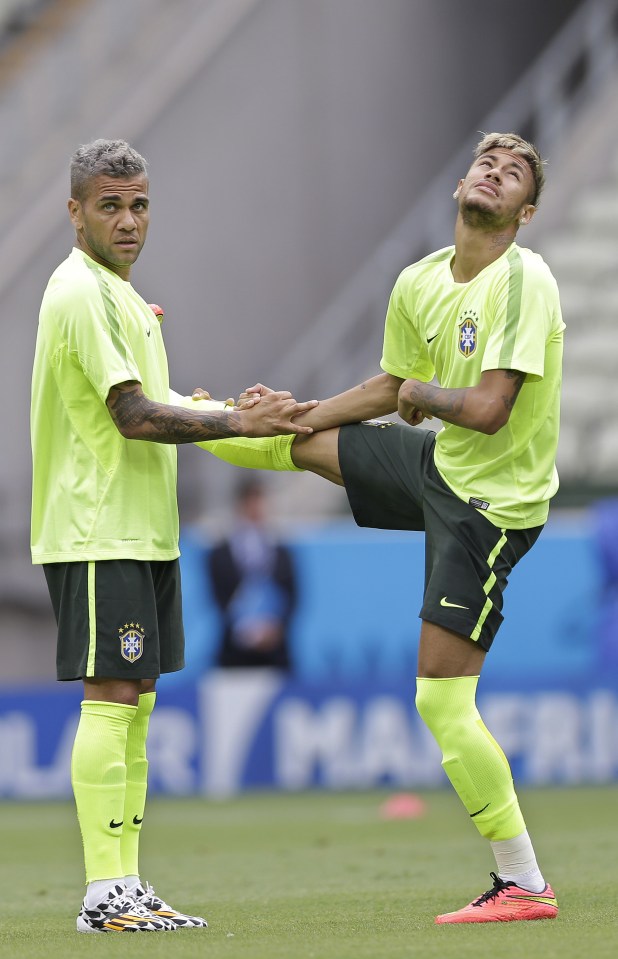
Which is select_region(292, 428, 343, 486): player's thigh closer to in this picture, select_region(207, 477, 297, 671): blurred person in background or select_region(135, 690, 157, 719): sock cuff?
select_region(135, 690, 157, 719): sock cuff

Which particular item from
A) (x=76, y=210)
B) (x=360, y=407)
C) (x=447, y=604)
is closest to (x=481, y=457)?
(x=447, y=604)

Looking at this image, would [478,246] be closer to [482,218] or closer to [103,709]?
[482,218]

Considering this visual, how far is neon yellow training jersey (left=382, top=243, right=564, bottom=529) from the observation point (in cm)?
495

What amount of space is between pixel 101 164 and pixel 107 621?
133 centimetres

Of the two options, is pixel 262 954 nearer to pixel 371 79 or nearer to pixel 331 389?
pixel 331 389

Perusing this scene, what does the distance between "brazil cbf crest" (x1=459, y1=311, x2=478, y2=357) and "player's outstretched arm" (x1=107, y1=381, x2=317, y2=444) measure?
23.4 inches

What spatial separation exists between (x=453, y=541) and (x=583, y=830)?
353 centimetres

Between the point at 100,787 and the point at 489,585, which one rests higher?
the point at 489,585

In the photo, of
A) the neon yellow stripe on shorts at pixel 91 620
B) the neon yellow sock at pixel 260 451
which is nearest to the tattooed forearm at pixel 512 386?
the neon yellow sock at pixel 260 451

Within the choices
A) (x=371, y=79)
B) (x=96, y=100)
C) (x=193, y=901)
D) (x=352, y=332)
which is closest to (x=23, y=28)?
(x=96, y=100)

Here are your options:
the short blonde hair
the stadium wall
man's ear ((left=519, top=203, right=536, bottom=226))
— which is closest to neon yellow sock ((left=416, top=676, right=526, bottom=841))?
man's ear ((left=519, top=203, right=536, bottom=226))

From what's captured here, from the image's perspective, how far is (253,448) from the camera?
5633mm

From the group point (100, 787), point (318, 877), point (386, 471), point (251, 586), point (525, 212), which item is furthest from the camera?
point (251, 586)

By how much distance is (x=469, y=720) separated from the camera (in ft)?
16.4
